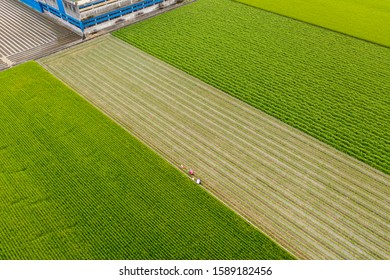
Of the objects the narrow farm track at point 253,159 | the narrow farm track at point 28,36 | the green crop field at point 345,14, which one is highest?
the narrow farm track at point 28,36

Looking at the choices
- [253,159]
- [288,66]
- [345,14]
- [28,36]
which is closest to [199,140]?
[253,159]

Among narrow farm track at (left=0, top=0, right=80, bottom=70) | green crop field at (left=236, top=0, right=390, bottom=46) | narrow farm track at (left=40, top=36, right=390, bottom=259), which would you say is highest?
narrow farm track at (left=0, top=0, right=80, bottom=70)

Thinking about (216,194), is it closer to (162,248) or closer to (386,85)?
(162,248)

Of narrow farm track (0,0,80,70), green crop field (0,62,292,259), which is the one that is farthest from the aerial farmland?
narrow farm track (0,0,80,70)

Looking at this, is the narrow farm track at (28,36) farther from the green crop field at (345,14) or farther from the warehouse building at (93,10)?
the green crop field at (345,14)

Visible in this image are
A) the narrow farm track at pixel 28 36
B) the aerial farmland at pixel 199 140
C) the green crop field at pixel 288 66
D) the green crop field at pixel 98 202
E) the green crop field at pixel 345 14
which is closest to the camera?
the green crop field at pixel 98 202

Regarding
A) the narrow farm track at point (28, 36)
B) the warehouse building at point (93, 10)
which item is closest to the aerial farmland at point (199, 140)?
the narrow farm track at point (28, 36)

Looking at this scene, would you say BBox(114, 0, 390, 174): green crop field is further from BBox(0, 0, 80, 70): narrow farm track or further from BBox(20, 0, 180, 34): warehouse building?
BBox(0, 0, 80, 70): narrow farm track
